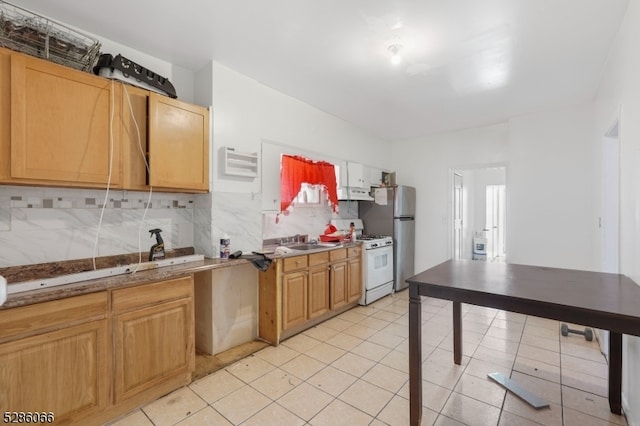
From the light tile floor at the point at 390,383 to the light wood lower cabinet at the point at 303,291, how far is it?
190 millimetres

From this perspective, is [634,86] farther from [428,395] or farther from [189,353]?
[189,353]

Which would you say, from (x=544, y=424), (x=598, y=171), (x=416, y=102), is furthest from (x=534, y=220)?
(x=544, y=424)

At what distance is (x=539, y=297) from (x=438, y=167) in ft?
12.7

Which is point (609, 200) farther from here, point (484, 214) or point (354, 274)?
point (484, 214)

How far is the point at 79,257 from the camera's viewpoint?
6.87ft

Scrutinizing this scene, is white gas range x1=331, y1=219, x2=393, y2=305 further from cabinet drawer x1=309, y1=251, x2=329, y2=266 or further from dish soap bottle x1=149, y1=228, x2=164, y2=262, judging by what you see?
dish soap bottle x1=149, y1=228, x2=164, y2=262

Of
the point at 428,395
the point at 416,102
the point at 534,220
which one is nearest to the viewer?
the point at 428,395

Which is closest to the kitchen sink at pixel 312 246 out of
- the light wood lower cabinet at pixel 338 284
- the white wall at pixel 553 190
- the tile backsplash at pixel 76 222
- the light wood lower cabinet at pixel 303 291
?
the light wood lower cabinet at pixel 303 291

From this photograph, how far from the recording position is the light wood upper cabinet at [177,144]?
7.28 feet

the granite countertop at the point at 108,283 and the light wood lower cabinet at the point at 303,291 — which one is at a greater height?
the granite countertop at the point at 108,283

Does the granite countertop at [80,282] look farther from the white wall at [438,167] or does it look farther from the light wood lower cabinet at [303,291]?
the white wall at [438,167]

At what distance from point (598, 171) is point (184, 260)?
4.43 m

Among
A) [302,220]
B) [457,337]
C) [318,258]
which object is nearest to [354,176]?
[302,220]

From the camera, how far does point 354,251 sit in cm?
386
